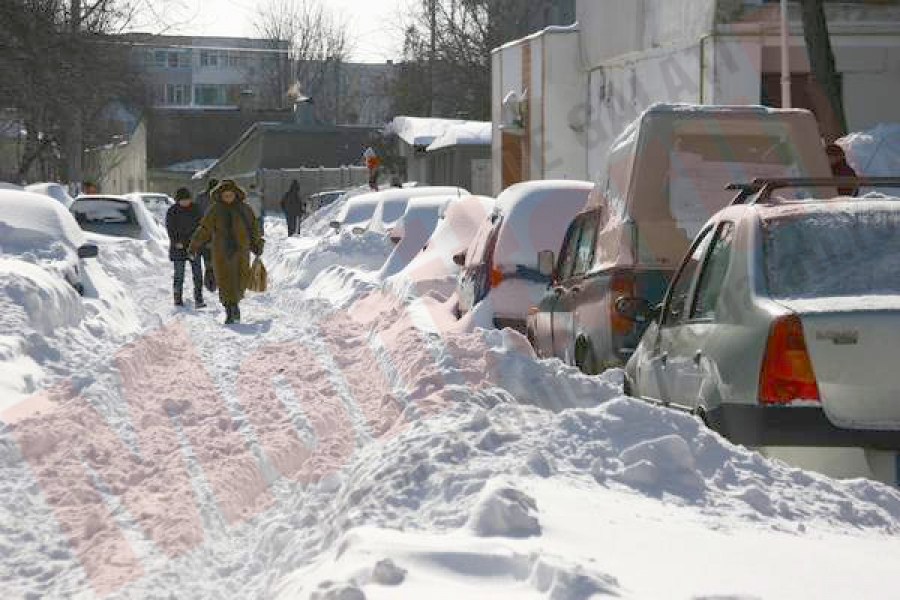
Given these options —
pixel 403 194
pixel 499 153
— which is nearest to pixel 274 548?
pixel 403 194

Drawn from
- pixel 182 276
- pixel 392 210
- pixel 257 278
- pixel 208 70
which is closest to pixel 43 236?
pixel 257 278

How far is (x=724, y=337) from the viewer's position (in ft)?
21.1

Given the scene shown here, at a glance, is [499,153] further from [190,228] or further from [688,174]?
[688,174]

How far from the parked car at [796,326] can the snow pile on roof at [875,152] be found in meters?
13.9

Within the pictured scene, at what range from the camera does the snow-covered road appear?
436 centimetres

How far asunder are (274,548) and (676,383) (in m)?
2.13

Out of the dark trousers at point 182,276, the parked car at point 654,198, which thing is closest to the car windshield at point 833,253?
the parked car at point 654,198

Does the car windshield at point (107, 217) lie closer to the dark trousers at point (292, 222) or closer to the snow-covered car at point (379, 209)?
the snow-covered car at point (379, 209)

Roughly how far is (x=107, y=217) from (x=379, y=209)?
5527mm

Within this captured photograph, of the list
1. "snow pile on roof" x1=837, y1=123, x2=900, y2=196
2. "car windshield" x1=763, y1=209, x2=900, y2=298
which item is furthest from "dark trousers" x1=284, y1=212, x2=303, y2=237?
"car windshield" x1=763, y1=209, x2=900, y2=298

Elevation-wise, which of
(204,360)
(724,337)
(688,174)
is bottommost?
(204,360)

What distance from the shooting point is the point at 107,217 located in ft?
93.7

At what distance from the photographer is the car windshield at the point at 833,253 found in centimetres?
621

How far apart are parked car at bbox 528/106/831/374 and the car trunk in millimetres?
3159
